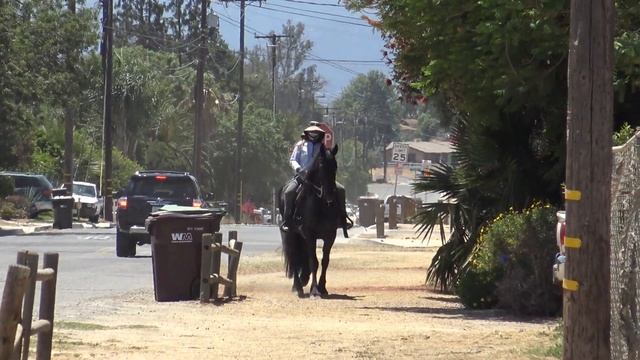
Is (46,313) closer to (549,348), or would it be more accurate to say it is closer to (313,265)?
(549,348)

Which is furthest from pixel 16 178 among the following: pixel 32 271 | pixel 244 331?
pixel 32 271

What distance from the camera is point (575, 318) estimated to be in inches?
329

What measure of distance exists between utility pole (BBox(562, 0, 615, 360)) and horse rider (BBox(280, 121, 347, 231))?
381 inches

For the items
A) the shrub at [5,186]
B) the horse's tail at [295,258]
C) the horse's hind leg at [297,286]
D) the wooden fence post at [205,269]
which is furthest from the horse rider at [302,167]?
the shrub at [5,186]

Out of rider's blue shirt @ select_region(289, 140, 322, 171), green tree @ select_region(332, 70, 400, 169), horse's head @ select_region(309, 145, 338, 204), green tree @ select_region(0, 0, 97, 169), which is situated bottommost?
horse's head @ select_region(309, 145, 338, 204)

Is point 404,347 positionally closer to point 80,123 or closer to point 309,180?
point 309,180

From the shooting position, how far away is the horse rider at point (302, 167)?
58.9ft

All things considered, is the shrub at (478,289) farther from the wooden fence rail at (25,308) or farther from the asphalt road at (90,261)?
the wooden fence rail at (25,308)

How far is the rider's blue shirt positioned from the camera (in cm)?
1819

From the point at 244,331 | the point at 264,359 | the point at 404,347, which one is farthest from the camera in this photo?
the point at 244,331

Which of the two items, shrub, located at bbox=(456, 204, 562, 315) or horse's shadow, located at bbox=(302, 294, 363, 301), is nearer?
shrub, located at bbox=(456, 204, 562, 315)

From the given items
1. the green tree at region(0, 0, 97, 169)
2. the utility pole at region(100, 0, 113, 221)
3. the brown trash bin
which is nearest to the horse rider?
the brown trash bin

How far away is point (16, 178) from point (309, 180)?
29.9 m

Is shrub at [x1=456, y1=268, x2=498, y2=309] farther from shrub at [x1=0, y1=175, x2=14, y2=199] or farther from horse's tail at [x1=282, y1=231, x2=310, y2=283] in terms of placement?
shrub at [x1=0, y1=175, x2=14, y2=199]
